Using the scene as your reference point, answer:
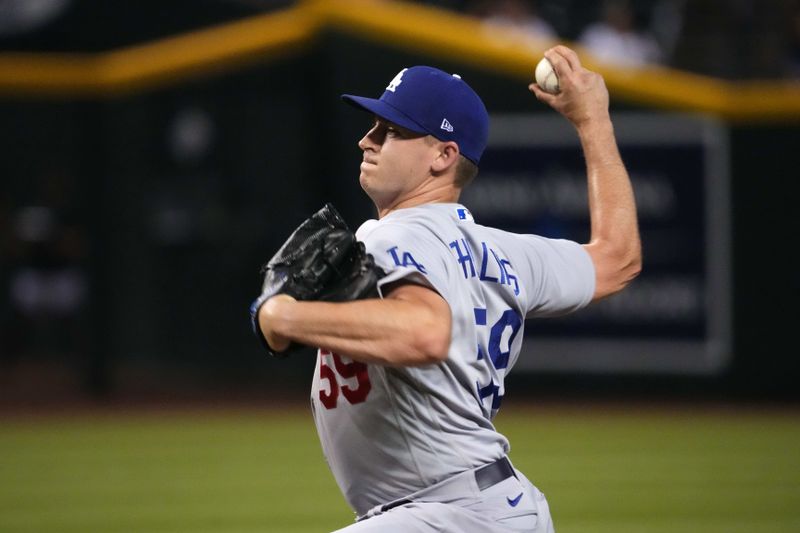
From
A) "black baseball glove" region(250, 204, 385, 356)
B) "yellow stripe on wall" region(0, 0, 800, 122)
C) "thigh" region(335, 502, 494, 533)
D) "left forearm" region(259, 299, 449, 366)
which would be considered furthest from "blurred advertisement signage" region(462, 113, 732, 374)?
"left forearm" region(259, 299, 449, 366)

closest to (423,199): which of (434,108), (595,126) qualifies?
(434,108)

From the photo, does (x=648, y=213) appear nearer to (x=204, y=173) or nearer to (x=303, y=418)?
(x=303, y=418)

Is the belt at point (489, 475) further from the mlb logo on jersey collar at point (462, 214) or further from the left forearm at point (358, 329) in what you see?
the mlb logo on jersey collar at point (462, 214)

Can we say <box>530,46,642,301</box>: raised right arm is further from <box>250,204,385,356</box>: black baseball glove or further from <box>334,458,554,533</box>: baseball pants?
<box>250,204,385,356</box>: black baseball glove

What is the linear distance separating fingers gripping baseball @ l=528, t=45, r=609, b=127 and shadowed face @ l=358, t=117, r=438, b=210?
564mm

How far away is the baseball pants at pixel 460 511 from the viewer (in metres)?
3.11

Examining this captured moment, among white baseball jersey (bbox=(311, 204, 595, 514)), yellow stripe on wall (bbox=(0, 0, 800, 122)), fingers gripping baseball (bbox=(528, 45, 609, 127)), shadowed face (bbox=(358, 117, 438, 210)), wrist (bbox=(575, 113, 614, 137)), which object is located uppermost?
yellow stripe on wall (bbox=(0, 0, 800, 122))

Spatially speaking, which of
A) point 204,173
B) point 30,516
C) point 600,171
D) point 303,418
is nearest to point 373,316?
point 600,171

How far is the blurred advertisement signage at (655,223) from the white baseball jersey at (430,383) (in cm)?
793

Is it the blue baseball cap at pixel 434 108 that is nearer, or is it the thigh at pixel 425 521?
the thigh at pixel 425 521

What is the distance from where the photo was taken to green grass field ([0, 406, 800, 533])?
6.80 meters

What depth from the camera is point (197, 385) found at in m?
13.3

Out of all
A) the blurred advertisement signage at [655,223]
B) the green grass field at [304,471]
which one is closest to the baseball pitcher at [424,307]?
the green grass field at [304,471]

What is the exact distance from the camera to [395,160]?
3225 mm
